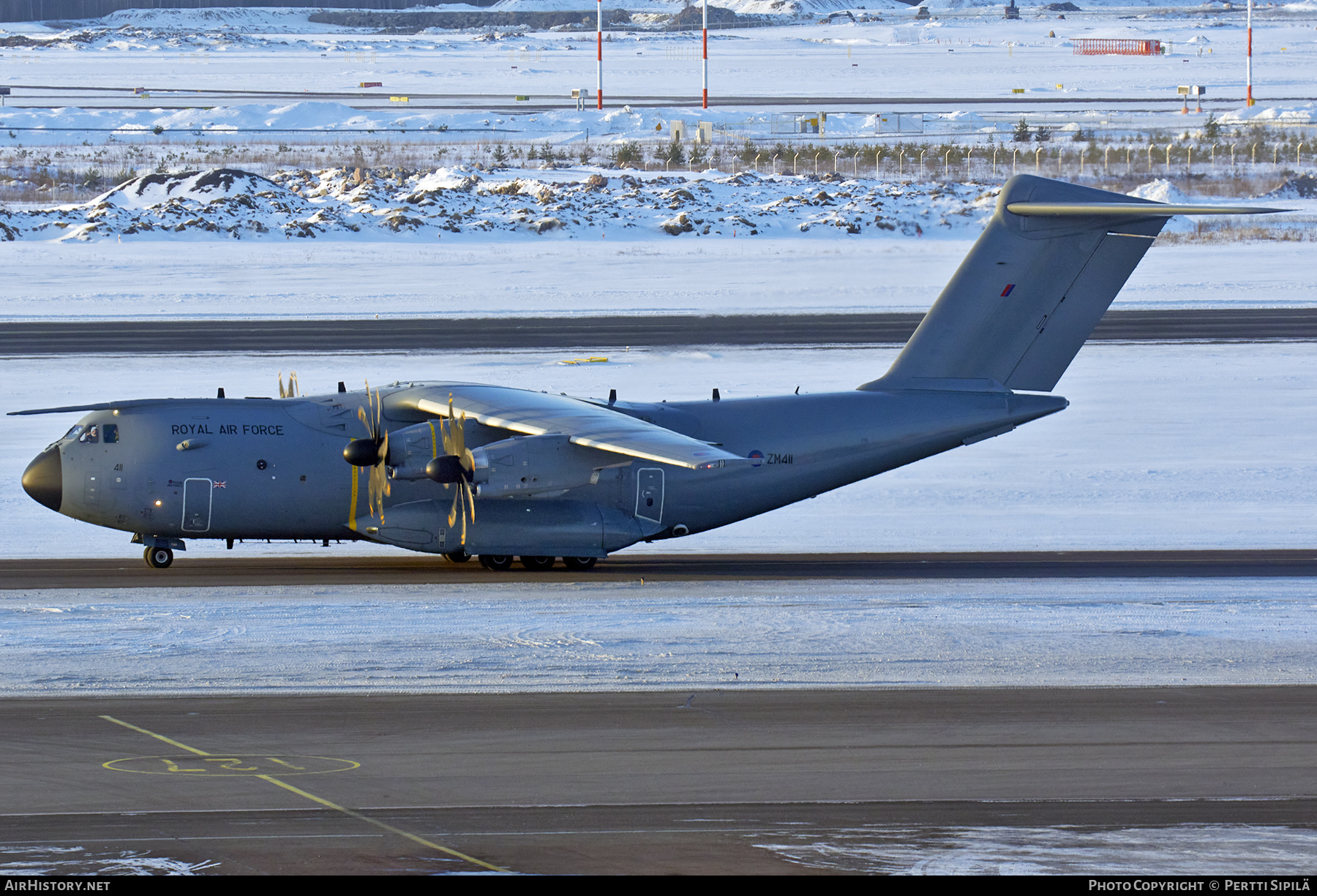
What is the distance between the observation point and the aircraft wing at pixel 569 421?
1902cm

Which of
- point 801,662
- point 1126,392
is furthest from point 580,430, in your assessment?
point 1126,392

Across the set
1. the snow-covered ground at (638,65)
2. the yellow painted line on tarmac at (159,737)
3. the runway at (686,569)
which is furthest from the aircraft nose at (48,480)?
the snow-covered ground at (638,65)

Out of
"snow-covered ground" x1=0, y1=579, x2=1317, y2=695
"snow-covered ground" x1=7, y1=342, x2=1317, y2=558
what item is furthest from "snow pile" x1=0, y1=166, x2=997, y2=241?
"snow-covered ground" x1=0, y1=579, x2=1317, y2=695

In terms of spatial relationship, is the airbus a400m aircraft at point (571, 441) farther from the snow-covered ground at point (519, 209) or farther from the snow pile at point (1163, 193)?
the snow pile at point (1163, 193)

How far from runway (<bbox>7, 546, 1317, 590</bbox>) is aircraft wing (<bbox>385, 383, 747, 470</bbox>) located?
222 cm

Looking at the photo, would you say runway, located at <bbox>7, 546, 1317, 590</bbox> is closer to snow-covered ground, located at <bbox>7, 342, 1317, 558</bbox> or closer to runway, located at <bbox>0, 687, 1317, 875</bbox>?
snow-covered ground, located at <bbox>7, 342, 1317, 558</bbox>

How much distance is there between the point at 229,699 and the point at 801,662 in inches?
237

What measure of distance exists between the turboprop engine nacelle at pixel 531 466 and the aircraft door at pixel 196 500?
13.0 feet

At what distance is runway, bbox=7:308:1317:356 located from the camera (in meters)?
39.0

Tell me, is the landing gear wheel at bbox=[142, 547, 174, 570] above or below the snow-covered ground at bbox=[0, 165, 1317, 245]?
below

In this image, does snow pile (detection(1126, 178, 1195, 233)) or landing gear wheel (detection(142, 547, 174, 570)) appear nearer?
landing gear wheel (detection(142, 547, 174, 570))

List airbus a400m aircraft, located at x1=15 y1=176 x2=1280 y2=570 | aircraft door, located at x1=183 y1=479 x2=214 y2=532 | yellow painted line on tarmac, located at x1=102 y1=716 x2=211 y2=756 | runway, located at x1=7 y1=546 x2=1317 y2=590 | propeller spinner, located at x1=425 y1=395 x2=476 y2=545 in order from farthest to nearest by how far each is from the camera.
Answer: runway, located at x1=7 y1=546 x2=1317 y2=590
aircraft door, located at x1=183 y1=479 x2=214 y2=532
airbus a400m aircraft, located at x1=15 y1=176 x2=1280 y2=570
propeller spinner, located at x1=425 y1=395 x2=476 y2=545
yellow painted line on tarmac, located at x1=102 y1=716 x2=211 y2=756

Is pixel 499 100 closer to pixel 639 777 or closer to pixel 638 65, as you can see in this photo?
pixel 638 65

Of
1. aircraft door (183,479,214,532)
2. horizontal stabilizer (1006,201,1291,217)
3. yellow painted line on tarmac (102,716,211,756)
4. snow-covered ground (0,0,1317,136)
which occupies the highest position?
snow-covered ground (0,0,1317,136)
